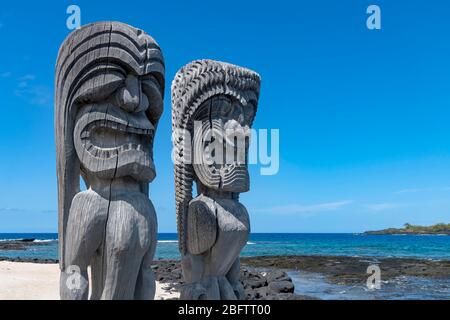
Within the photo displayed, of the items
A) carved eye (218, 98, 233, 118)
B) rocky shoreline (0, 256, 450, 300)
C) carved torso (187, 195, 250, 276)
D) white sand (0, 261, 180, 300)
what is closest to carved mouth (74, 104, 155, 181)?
carved torso (187, 195, 250, 276)

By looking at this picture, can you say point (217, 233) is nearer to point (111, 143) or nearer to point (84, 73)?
point (111, 143)

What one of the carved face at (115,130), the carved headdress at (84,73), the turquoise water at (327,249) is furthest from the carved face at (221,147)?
the turquoise water at (327,249)

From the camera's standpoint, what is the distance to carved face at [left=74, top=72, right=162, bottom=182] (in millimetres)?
3828

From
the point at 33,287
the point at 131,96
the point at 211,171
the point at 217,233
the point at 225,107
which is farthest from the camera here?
the point at 33,287

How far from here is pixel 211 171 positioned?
16.9 ft

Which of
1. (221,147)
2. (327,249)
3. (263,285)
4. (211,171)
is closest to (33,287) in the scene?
(263,285)

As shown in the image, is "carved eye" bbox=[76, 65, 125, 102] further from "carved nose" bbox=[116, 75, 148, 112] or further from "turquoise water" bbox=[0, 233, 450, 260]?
"turquoise water" bbox=[0, 233, 450, 260]

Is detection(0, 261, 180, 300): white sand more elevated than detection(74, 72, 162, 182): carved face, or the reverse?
detection(74, 72, 162, 182): carved face

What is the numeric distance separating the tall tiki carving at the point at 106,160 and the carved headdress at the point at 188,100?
118 cm

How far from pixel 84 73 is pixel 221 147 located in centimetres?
184

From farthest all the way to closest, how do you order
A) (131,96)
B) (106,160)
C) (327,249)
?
(327,249) < (131,96) < (106,160)
